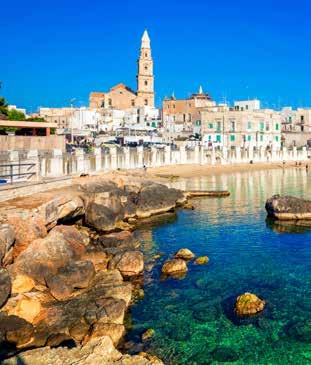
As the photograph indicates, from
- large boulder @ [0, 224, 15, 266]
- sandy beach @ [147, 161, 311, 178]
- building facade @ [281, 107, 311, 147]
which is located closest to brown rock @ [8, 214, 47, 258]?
large boulder @ [0, 224, 15, 266]

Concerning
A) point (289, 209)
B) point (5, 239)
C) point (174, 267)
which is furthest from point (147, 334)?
point (289, 209)

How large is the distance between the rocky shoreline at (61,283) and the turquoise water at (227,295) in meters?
1.03

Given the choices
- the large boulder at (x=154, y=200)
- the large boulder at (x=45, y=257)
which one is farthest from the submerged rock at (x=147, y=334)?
the large boulder at (x=154, y=200)

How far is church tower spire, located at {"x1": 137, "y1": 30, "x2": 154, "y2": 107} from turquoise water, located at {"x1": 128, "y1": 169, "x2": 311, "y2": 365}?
355 ft

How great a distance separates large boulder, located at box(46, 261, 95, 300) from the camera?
48.9 feet

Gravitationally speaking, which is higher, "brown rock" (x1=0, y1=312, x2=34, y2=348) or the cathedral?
the cathedral

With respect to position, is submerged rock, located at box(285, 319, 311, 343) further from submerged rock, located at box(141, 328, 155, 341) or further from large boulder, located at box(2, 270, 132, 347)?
large boulder, located at box(2, 270, 132, 347)

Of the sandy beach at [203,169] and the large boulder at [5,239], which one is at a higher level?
the sandy beach at [203,169]

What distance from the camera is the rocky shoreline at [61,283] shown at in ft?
36.1

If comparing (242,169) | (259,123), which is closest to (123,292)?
(242,169)

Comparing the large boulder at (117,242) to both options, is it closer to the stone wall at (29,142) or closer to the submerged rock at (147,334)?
the submerged rock at (147,334)

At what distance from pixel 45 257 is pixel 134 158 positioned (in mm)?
41429

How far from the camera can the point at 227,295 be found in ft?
51.9

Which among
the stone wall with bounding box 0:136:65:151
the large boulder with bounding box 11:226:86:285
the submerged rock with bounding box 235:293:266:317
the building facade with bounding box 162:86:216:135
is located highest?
the building facade with bounding box 162:86:216:135
